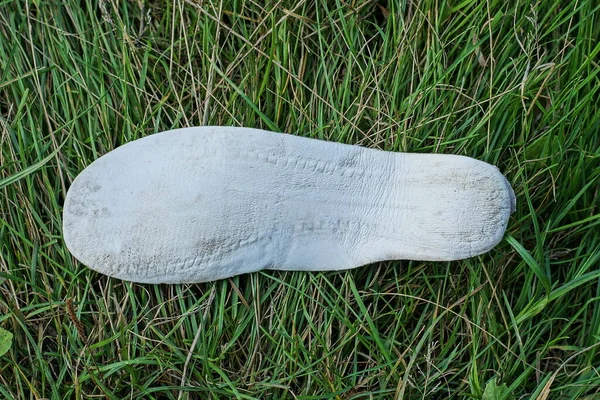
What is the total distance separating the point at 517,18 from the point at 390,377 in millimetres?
711

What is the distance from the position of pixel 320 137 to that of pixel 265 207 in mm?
181

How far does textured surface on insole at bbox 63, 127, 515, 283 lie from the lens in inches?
37.8

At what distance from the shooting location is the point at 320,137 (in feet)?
3.47

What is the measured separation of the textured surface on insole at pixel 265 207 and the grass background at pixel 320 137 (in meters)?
0.05

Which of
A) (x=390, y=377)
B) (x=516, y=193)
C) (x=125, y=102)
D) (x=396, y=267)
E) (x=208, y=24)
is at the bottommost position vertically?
(x=390, y=377)

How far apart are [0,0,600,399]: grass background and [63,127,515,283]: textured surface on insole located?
5 cm

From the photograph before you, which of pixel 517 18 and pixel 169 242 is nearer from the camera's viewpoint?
pixel 169 242

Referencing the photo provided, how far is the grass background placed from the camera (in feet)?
3.33

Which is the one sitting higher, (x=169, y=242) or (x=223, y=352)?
(x=169, y=242)

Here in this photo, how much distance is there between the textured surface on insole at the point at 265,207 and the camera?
3.15 ft

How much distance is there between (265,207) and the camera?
0.98m

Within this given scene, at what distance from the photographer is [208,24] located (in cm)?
106

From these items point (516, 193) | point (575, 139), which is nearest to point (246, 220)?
point (516, 193)

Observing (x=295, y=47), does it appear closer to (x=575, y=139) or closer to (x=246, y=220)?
(x=246, y=220)
